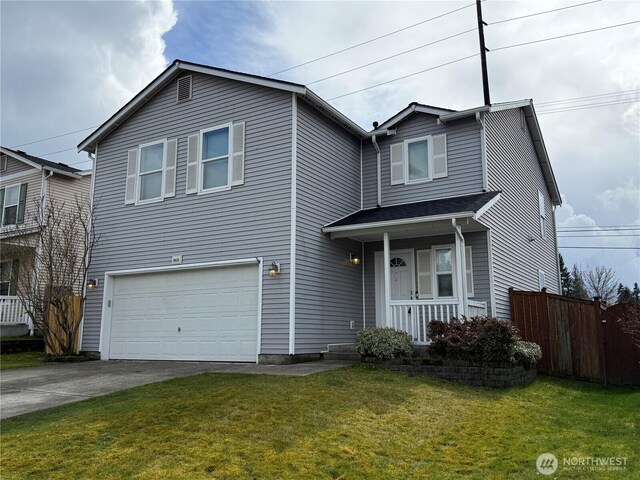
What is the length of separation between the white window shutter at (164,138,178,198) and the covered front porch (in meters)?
4.34

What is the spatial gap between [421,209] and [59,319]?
1013cm

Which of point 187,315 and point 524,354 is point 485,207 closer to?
point 524,354

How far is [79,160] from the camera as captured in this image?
23.5m

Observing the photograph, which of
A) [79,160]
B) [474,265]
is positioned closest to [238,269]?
[474,265]

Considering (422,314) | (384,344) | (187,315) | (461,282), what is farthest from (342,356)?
(187,315)

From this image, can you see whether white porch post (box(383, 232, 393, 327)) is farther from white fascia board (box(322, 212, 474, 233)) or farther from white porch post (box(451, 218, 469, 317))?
white porch post (box(451, 218, 469, 317))

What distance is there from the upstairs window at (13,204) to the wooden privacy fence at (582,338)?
18.5m

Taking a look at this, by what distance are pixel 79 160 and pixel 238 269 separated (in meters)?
15.5

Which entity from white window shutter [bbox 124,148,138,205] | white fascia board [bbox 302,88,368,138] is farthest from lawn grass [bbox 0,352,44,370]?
white fascia board [bbox 302,88,368,138]

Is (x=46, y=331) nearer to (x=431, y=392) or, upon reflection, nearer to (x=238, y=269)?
(x=238, y=269)

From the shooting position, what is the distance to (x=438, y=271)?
12281 millimetres

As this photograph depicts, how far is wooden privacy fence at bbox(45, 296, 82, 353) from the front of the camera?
13.9 metres

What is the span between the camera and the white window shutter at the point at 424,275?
12.3 meters

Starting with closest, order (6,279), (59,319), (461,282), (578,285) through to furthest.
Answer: (461,282) < (59,319) < (6,279) < (578,285)
